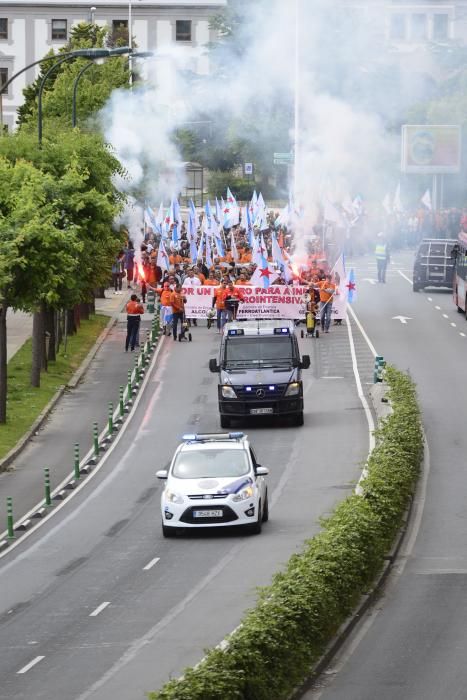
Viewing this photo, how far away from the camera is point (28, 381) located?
46656 millimetres

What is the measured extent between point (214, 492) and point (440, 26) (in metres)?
92.7

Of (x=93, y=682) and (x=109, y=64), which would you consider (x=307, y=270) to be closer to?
(x=109, y=64)

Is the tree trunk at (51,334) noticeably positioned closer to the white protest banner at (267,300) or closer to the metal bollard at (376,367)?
the white protest banner at (267,300)

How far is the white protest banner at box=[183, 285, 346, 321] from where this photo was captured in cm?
5219

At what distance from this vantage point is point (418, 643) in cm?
2119

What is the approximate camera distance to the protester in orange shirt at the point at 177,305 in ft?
172

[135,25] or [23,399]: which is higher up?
[135,25]

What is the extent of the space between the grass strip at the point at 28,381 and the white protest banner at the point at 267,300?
3961mm

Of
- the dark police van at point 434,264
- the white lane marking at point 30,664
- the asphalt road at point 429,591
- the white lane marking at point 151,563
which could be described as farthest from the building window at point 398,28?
the white lane marking at point 30,664

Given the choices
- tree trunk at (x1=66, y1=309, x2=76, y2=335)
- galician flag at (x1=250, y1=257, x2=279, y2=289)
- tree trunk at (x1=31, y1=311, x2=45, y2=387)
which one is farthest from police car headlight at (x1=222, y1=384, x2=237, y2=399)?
tree trunk at (x1=66, y1=309, x2=76, y2=335)

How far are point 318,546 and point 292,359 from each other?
17.5 m

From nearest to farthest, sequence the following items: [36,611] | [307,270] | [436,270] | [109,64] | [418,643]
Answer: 1. [418,643]
2. [36,611]
3. [307,270]
4. [436,270]
5. [109,64]

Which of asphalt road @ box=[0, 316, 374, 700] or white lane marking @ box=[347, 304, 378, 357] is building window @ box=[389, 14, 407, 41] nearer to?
white lane marking @ box=[347, 304, 378, 357]

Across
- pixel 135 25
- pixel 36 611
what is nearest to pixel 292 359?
pixel 36 611
